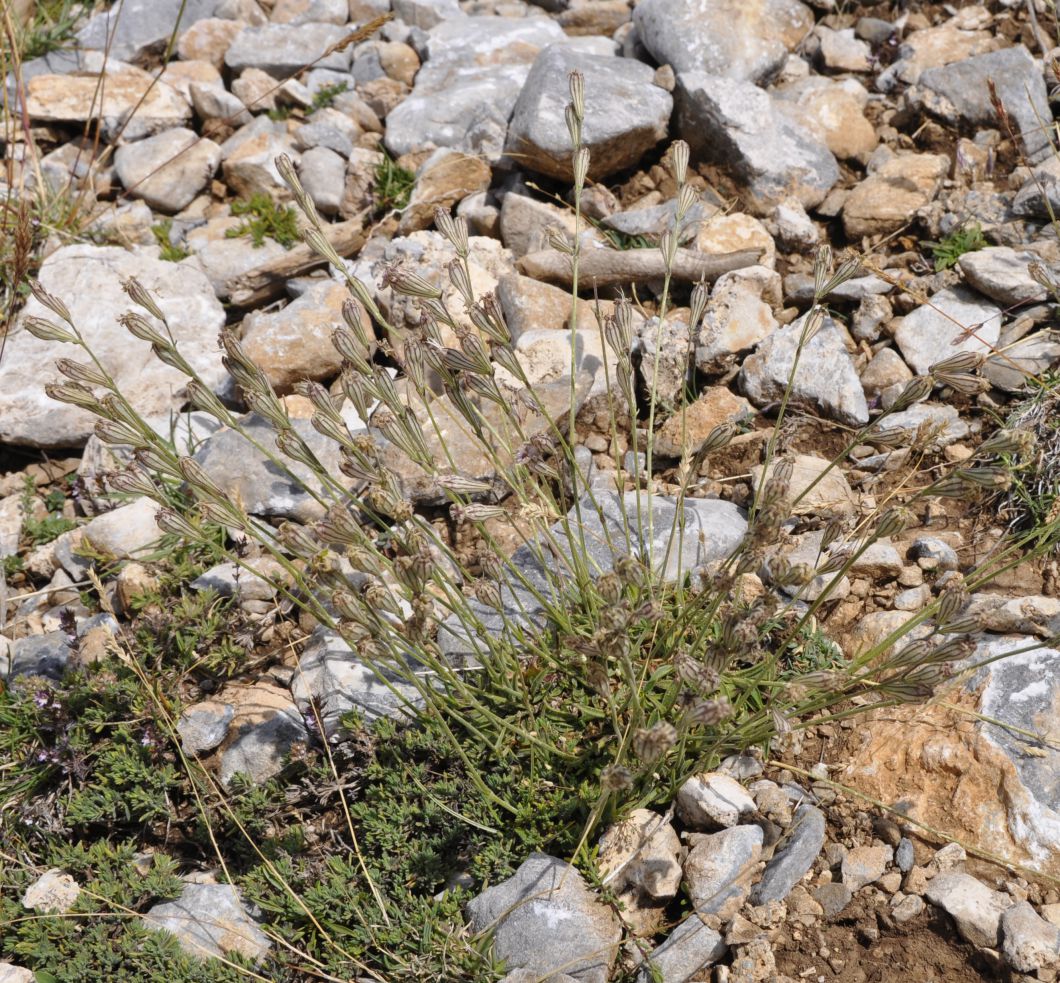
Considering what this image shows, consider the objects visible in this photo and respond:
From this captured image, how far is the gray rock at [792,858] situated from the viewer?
2855 millimetres

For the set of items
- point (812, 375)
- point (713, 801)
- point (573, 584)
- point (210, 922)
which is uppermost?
point (812, 375)

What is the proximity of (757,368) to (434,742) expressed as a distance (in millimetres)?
2116

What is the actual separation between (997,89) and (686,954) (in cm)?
436

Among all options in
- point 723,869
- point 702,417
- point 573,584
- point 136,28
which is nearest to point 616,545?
point 573,584

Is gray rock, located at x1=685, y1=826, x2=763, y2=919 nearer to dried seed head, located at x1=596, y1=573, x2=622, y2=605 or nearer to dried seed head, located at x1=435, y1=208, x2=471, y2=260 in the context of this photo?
dried seed head, located at x1=596, y1=573, x2=622, y2=605

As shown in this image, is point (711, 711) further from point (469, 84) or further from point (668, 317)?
point (469, 84)

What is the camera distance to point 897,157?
5.14 meters

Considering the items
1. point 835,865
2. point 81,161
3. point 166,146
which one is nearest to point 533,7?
point 166,146

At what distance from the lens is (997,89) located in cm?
500

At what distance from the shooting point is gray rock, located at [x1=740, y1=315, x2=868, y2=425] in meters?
4.15

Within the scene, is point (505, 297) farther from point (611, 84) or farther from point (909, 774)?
point (909, 774)

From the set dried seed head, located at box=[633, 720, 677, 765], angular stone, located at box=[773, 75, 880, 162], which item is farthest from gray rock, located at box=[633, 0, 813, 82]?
dried seed head, located at box=[633, 720, 677, 765]

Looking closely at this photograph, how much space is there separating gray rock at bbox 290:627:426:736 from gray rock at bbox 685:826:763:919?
3.35ft

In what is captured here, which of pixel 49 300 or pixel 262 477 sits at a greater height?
pixel 49 300
